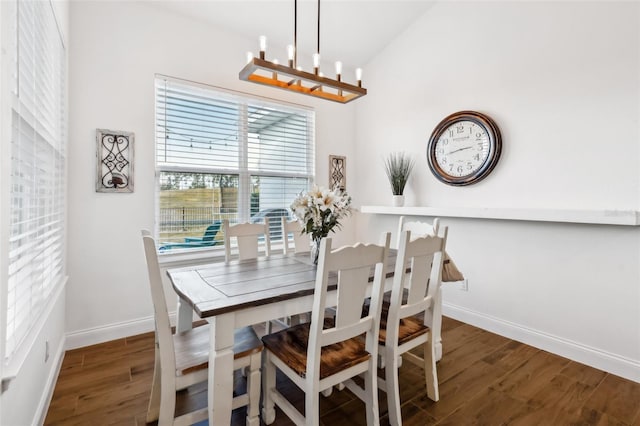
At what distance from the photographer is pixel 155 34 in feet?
9.58

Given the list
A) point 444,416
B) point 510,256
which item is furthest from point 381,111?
point 444,416

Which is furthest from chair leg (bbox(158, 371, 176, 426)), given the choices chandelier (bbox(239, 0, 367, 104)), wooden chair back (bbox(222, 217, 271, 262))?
chandelier (bbox(239, 0, 367, 104))

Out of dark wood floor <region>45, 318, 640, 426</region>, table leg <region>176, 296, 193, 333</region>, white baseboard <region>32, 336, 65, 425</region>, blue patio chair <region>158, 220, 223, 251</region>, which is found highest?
blue patio chair <region>158, 220, 223, 251</region>

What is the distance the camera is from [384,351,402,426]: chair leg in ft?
5.59

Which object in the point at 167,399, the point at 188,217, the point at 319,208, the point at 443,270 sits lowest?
the point at 167,399

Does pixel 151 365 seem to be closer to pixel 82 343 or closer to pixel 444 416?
pixel 82 343

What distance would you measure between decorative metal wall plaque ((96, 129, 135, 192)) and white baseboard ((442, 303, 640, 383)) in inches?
127

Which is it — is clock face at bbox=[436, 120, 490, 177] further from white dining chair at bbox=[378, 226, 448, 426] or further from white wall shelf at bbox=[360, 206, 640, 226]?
white dining chair at bbox=[378, 226, 448, 426]

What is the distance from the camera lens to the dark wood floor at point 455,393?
1819 millimetres

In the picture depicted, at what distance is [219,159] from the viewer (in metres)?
3.32

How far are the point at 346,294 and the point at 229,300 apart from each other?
0.57 meters

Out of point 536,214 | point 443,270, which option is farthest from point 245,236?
point 536,214

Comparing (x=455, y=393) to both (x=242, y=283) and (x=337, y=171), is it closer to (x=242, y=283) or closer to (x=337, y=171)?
(x=242, y=283)

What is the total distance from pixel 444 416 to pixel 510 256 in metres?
1.71
